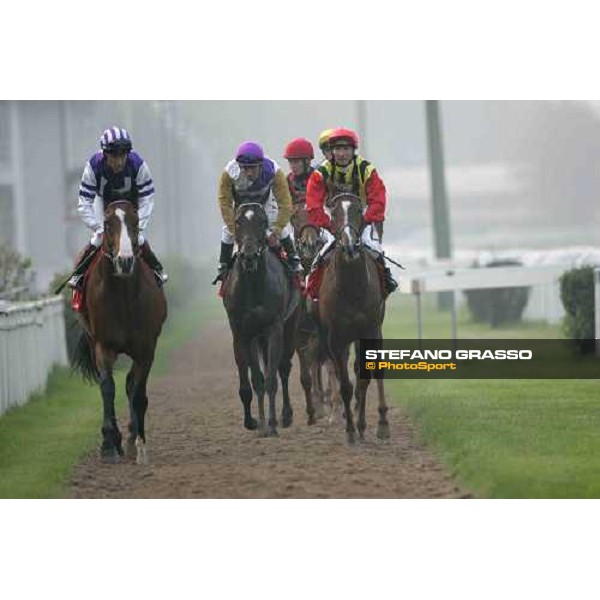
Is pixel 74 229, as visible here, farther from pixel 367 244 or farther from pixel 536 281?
pixel 367 244

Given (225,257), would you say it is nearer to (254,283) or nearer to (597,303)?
(254,283)

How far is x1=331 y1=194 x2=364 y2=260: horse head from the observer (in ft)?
35.8

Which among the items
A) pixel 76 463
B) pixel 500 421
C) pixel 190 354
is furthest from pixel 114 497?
pixel 190 354

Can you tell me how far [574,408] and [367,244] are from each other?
237cm

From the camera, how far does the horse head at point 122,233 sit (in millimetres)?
A: 10461

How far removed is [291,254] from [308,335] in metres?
0.98

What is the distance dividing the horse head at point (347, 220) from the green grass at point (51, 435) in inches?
91.8

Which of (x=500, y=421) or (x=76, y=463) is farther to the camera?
(x=500, y=421)

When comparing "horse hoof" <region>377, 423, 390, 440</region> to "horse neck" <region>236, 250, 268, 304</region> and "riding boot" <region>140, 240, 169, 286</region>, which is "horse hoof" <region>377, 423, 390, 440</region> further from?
"riding boot" <region>140, 240, 169, 286</region>

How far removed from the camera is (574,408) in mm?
12914

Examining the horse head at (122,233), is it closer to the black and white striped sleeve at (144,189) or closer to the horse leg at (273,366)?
the black and white striped sleeve at (144,189)

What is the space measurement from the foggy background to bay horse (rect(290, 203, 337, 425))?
1.02m

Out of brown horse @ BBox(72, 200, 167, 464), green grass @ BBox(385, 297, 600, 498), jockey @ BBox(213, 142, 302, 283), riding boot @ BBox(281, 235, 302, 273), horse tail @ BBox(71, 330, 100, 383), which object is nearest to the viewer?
green grass @ BBox(385, 297, 600, 498)

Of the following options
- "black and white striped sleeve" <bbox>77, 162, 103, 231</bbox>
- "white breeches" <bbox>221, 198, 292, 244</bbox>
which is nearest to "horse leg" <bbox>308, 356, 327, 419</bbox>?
"white breeches" <bbox>221, 198, 292, 244</bbox>
